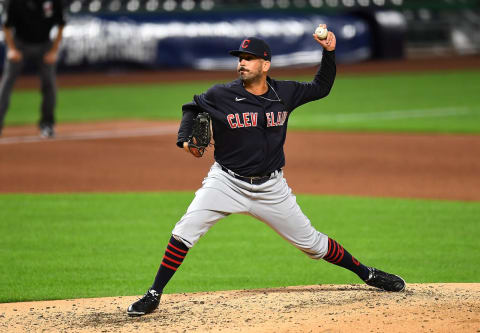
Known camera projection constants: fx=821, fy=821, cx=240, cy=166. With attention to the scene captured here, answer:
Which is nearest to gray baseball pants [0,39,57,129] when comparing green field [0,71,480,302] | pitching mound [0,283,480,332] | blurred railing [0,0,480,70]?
green field [0,71,480,302]

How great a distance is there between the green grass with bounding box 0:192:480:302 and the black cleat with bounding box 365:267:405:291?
0.74m

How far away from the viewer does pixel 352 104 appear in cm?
1880

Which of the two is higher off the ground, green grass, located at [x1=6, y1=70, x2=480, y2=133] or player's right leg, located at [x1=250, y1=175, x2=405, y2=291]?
player's right leg, located at [x1=250, y1=175, x2=405, y2=291]

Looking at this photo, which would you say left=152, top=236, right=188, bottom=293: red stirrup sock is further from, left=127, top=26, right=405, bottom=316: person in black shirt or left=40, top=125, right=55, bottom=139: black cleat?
left=40, top=125, right=55, bottom=139: black cleat

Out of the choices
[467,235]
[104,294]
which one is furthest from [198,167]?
[104,294]

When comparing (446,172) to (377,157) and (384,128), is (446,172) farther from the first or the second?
(384,128)

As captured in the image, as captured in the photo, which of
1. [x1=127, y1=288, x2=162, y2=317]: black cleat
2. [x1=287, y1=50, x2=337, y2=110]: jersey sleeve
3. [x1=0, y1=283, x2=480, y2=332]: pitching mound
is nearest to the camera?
[x1=0, y1=283, x2=480, y2=332]: pitching mound

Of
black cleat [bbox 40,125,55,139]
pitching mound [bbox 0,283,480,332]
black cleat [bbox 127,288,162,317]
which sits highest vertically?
black cleat [bbox 40,125,55,139]

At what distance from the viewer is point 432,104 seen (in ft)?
60.6

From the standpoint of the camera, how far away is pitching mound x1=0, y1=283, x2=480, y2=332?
481 cm

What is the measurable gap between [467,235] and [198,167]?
4.68 meters

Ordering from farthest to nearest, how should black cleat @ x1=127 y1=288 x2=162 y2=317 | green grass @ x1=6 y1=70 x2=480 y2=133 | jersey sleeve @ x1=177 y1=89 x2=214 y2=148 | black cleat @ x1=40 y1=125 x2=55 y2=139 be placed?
1. green grass @ x1=6 y1=70 x2=480 y2=133
2. black cleat @ x1=40 y1=125 x2=55 y2=139
3. jersey sleeve @ x1=177 y1=89 x2=214 y2=148
4. black cleat @ x1=127 y1=288 x2=162 y2=317

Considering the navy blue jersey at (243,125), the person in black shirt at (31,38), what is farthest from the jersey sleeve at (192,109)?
the person in black shirt at (31,38)

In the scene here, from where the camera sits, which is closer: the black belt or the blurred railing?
the black belt
